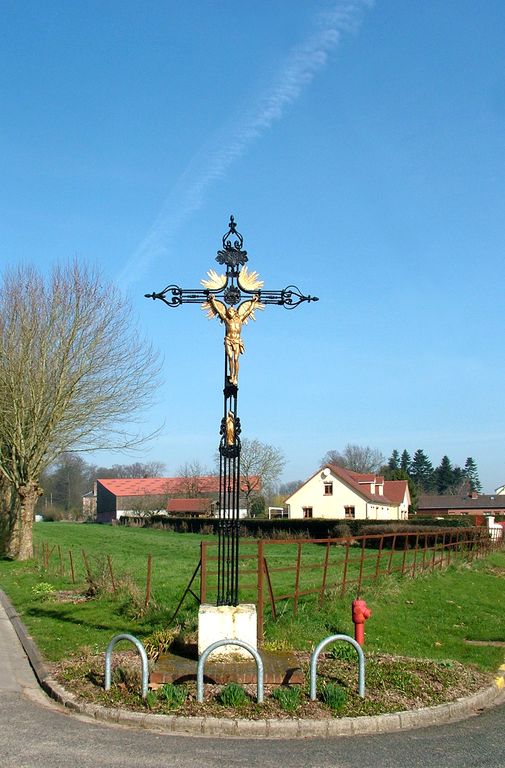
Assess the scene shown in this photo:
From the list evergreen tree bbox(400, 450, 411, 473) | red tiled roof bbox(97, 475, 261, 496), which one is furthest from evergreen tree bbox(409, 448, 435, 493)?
red tiled roof bbox(97, 475, 261, 496)

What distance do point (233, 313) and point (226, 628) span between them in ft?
12.9

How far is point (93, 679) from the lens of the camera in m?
8.91

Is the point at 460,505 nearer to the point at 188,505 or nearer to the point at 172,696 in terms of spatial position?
the point at 188,505

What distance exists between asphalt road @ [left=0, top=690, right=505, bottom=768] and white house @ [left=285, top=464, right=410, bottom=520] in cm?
5508

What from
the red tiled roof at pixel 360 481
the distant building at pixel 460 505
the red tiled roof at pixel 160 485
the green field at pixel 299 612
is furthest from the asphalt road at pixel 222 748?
the distant building at pixel 460 505

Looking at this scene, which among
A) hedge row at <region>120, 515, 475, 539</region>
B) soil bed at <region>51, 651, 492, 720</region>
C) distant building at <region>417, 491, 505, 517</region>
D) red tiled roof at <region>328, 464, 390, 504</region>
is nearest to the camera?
soil bed at <region>51, 651, 492, 720</region>

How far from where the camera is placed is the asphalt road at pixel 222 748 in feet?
20.9

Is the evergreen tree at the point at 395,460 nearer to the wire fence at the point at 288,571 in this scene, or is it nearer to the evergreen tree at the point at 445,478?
the evergreen tree at the point at 445,478

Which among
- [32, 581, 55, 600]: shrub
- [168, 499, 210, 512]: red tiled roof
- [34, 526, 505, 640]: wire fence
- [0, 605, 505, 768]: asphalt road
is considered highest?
[168, 499, 210, 512]: red tiled roof

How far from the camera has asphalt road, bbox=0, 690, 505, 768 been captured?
638cm

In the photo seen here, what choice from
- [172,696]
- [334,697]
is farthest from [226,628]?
[334,697]

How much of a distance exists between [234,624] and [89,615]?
5.41 metres

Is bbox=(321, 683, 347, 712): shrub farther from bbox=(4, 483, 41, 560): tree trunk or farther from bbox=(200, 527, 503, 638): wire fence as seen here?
bbox=(4, 483, 41, 560): tree trunk

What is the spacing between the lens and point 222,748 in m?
6.82
